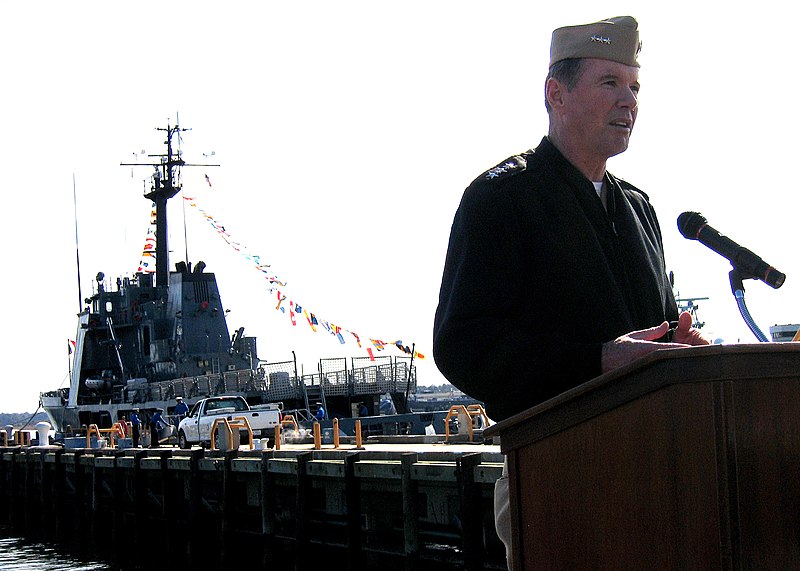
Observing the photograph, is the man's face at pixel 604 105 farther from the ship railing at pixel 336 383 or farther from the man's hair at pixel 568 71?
the ship railing at pixel 336 383

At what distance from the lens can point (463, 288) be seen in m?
2.76

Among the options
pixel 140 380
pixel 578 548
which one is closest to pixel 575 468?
pixel 578 548

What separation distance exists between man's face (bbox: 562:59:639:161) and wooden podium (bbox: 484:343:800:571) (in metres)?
0.94

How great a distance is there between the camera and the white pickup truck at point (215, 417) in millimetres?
27969

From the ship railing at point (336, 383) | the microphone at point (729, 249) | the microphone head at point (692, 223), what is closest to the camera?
the microphone at point (729, 249)

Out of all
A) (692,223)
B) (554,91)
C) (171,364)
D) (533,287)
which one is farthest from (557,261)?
(171,364)

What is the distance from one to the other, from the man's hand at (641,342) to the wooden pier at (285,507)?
27.1 ft

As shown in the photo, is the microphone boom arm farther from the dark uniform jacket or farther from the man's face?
the man's face

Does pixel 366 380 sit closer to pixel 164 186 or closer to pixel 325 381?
pixel 325 381

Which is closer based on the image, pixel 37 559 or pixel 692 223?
pixel 692 223

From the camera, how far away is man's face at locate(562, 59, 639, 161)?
292 cm

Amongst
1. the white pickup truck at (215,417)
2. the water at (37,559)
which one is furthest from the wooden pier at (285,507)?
the white pickup truck at (215,417)

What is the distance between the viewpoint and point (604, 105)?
9.60 feet

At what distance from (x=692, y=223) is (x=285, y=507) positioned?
15.7 metres
